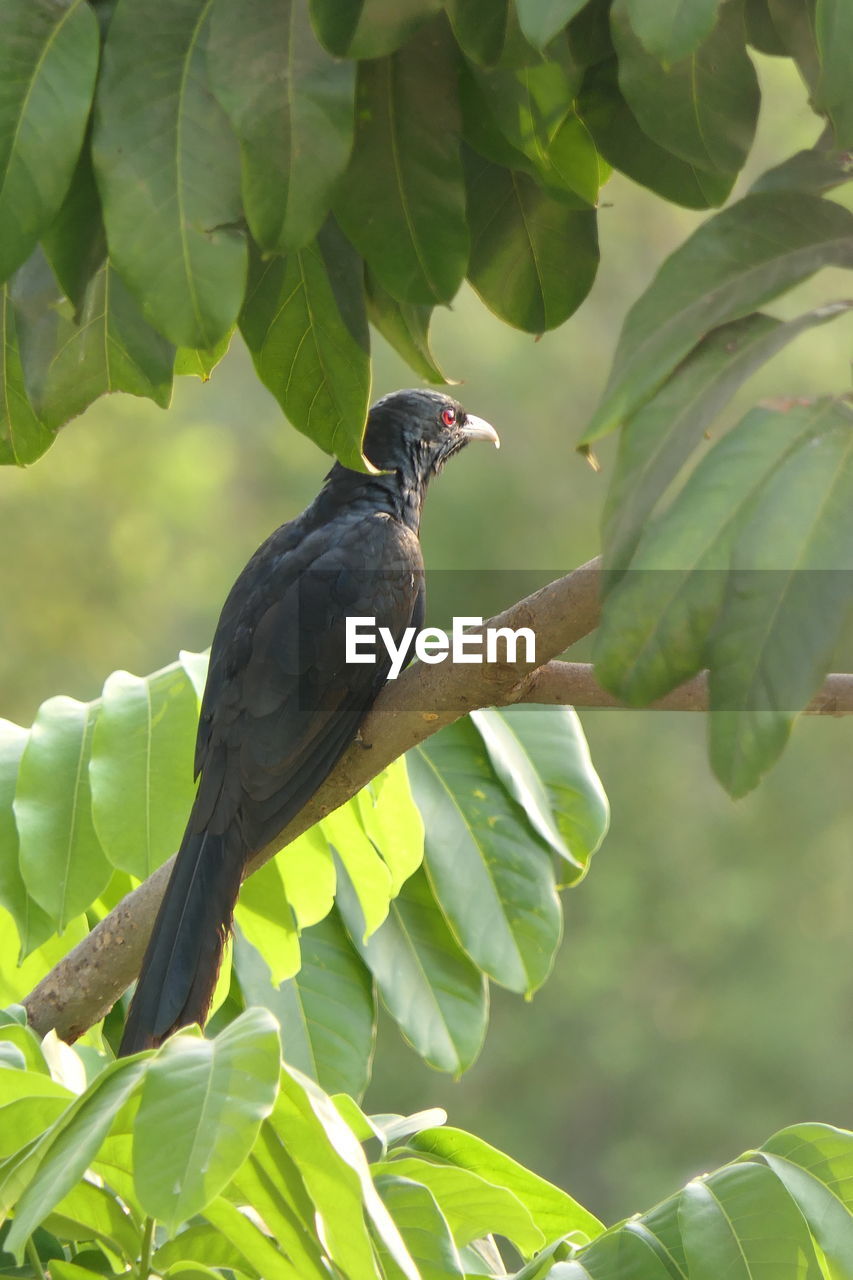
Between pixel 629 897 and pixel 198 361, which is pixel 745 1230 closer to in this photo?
pixel 198 361

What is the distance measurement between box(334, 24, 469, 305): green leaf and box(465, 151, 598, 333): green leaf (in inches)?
6.2

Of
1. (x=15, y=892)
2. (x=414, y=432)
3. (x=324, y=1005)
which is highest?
(x=414, y=432)

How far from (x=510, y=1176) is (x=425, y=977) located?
0.49 metres

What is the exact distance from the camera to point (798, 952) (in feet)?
39.8

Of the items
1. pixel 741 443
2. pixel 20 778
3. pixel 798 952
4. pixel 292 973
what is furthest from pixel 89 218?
pixel 798 952

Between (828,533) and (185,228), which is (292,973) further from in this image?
(828,533)

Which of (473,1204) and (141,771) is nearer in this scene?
(473,1204)

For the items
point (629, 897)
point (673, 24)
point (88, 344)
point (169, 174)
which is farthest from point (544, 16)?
point (629, 897)

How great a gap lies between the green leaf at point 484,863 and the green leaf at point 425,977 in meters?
0.11

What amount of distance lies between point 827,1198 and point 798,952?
1106 centimetres

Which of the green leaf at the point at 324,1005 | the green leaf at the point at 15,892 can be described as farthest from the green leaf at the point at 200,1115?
the green leaf at the point at 324,1005

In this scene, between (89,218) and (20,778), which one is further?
(20,778)

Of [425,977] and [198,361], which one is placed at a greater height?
[198,361]

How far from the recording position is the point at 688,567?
2.93 feet
